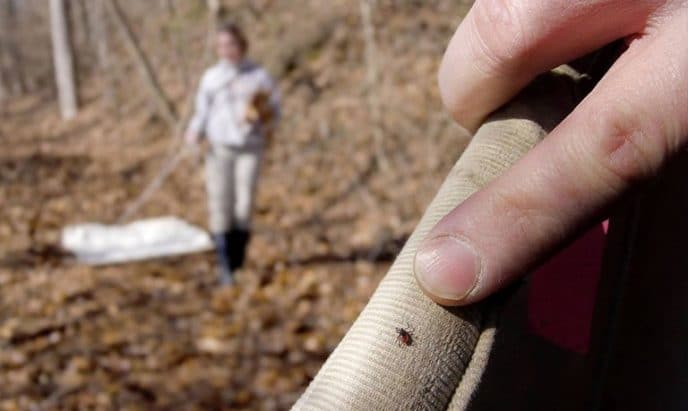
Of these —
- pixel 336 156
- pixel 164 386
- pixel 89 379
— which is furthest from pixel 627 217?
pixel 336 156

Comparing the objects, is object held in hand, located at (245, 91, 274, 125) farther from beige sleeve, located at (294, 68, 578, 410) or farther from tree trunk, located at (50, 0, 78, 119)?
tree trunk, located at (50, 0, 78, 119)

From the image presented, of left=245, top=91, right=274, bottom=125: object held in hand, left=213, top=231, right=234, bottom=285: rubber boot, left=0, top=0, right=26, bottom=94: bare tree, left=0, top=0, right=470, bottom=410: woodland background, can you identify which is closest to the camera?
left=0, top=0, right=470, bottom=410: woodland background

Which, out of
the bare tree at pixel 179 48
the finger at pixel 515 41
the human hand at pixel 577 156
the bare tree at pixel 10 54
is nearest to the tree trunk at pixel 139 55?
the bare tree at pixel 179 48

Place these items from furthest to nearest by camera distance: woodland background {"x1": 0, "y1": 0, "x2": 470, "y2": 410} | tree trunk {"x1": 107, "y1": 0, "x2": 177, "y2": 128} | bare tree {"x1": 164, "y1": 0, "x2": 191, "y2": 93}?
bare tree {"x1": 164, "y1": 0, "x2": 191, "y2": 93}
tree trunk {"x1": 107, "y1": 0, "x2": 177, "y2": 128}
woodland background {"x1": 0, "y1": 0, "x2": 470, "y2": 410}

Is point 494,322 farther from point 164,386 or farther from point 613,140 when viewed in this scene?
point 164,386

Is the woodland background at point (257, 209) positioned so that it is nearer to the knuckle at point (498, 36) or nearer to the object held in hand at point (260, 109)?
the knuckle at point (498, 36)

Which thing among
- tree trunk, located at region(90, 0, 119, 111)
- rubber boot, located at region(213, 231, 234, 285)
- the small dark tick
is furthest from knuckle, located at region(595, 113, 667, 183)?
tree trunk, located at region(90, 0, 119, 111)
